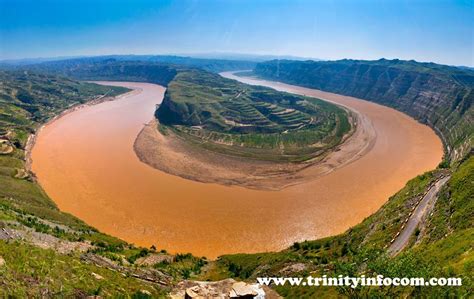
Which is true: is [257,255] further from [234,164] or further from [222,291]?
[234,164]

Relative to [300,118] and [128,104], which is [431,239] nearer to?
[300,118]

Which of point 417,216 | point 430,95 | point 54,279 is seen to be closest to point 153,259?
point 54,279

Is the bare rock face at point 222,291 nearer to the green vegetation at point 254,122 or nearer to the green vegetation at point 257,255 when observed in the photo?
the green vegetation at point 257,255

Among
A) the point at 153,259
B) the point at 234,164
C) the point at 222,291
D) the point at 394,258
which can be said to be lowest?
the point at 153,259

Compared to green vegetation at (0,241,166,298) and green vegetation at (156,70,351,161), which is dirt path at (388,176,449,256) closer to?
green vegetation at (0,241,166,298)

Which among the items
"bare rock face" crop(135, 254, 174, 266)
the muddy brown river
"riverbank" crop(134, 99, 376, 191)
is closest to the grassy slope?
"bare rock face" crop(135, 254, 174, 266)

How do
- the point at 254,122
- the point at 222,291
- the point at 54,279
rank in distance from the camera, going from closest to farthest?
the point at 54,279
the point at 222,291
the point at 254,122

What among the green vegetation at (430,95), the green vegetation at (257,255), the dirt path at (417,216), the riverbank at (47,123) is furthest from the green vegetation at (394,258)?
the riverbank at (47,123)
